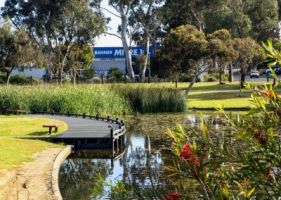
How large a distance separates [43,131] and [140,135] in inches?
187

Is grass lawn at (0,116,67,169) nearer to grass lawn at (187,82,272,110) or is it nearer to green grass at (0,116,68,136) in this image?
green grass at (0,116,68,136)

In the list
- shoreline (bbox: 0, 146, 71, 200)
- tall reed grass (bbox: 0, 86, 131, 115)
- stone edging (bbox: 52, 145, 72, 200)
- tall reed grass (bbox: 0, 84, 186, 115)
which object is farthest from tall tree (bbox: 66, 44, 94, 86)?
shoreline (bbox: 0, 146, 71, 200)

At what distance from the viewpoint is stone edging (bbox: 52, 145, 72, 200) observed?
11930mm

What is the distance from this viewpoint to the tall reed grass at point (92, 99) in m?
34.0

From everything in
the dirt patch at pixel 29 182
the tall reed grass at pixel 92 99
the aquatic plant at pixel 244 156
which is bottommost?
the dirt patch at pixel 29 182

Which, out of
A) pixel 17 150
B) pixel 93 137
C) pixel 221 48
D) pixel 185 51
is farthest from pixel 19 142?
pixel 221 48

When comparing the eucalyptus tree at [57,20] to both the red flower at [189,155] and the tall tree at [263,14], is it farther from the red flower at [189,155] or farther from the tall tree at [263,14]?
the red flower at [189,155]

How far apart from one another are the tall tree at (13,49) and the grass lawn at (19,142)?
30.7m

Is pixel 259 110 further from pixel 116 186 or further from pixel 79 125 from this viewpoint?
pixel 79 125

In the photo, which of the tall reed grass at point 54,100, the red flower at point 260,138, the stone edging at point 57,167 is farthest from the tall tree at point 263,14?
the red flower at point 260,138

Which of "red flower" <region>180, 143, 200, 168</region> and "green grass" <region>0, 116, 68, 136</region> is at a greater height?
"red flower" <region>180, 143, 200, 168</region>

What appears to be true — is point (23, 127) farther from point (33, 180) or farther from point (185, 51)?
point (185, 51)

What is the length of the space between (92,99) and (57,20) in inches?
1194

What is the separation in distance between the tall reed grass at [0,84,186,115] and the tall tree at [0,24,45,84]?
2255 cm
